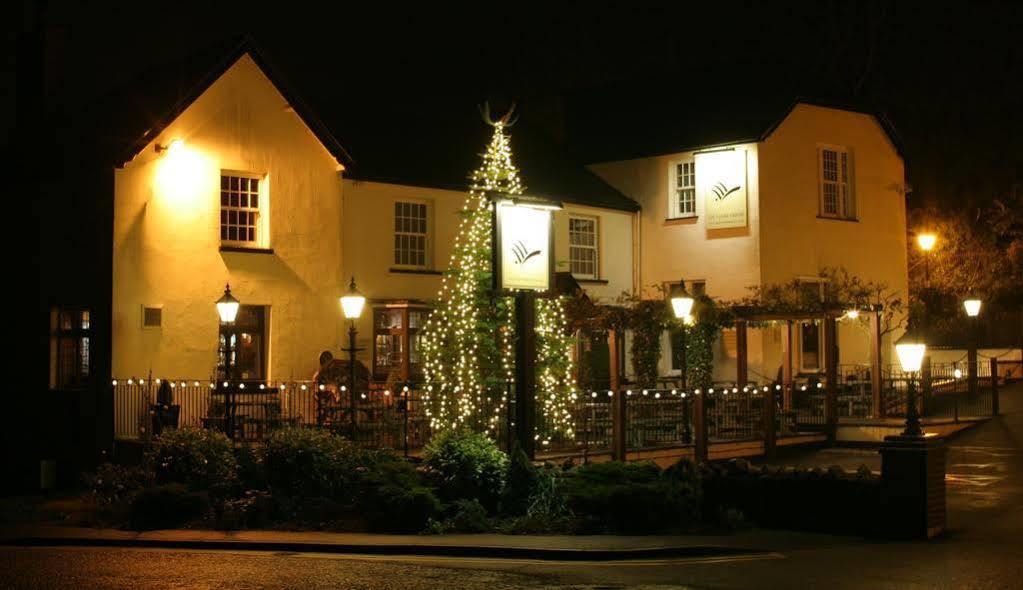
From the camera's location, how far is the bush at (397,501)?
53.4 ft

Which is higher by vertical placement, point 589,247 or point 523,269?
point 589,247

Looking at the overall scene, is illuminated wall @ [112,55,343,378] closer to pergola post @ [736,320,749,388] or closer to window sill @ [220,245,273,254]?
window sill @ [220,245,273,254]

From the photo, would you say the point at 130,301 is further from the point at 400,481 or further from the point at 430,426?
the point at 400,481

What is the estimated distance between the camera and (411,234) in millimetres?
30484

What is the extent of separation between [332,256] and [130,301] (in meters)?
5.09

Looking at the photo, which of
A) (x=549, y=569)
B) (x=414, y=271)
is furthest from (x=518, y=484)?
(x=414, y=271)

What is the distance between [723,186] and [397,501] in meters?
19.3

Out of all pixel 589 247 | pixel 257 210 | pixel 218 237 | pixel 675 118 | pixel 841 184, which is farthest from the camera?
pixel 675 118

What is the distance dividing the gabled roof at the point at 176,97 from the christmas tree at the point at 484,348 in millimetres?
6028

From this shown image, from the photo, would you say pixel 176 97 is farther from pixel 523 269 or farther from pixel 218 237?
pixel 523 269

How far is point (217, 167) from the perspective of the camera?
26781 millimetres

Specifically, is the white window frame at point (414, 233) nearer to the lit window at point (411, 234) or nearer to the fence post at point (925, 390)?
the lit window at point (411, 234)

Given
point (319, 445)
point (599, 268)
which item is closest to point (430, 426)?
point (319, 445)

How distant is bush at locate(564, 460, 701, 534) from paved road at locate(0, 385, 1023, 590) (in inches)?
64.0
